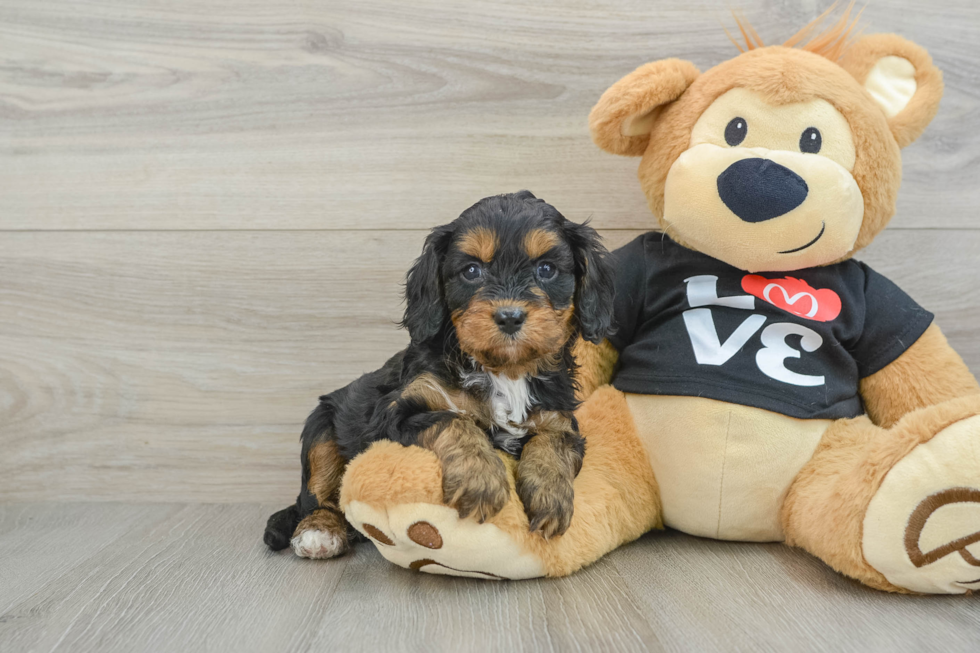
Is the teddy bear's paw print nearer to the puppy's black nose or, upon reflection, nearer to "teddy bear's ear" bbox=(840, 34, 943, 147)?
the puppy's black nose

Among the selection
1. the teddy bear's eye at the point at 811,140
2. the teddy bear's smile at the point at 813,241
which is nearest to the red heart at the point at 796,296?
the teddy bear's smile at the point at 813,241

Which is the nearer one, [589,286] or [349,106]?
[589,286]

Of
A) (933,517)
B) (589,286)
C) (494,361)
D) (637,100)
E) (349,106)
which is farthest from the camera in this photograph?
(349,106)

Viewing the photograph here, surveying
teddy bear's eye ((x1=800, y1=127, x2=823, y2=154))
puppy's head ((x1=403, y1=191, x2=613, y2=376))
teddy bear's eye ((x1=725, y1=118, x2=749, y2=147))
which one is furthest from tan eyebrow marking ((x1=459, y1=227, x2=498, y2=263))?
teddy bear's eye ((x1=800, y1=127, x2=823, y2=154))

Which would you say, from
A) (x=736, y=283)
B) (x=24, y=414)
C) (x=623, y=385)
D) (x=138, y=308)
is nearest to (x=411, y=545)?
(x=623, y=385)

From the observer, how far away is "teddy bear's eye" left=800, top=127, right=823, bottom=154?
174cm

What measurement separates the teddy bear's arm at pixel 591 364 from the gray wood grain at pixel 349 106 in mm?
527

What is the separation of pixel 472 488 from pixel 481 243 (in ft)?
1.80

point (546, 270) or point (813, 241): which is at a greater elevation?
point (813, 241)

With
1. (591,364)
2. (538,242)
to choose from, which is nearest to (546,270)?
(538,242)

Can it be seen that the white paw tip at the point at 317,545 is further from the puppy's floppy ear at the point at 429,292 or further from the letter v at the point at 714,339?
the letter v at the point at 714,339

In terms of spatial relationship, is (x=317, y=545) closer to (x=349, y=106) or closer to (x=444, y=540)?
(x=444, y=540)

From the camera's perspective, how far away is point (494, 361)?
1.61 meters

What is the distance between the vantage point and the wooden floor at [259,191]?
2.28 metres
